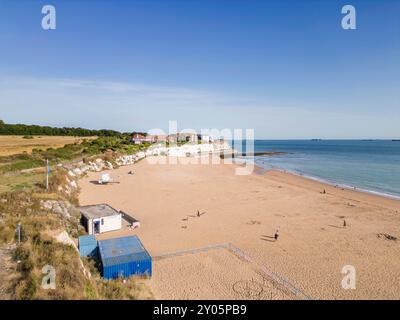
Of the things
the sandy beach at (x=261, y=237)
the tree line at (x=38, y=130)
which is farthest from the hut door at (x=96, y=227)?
the tree line at (x=38, y=130)

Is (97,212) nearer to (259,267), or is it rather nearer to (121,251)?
(121,251)

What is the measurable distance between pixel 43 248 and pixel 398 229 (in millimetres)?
20637

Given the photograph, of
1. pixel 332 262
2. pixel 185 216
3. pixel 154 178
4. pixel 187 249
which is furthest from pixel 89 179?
pixel 332 262

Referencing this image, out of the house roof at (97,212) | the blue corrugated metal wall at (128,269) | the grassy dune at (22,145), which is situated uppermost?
the grassy dune at (22,145)

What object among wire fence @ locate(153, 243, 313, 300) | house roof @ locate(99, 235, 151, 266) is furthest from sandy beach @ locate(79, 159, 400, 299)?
house roof @ locate(99, 235, 151, 266)

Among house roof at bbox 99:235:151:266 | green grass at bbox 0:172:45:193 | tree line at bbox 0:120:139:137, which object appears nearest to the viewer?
house roof at bbox 99:235:151:266

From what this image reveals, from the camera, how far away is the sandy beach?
1056 centimetres

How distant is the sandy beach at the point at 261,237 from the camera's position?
10562 mm

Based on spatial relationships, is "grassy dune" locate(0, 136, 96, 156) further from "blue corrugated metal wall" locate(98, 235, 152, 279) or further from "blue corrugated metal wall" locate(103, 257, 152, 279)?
"blue corrugated metal wall" locate(103, 257, 152, 279)

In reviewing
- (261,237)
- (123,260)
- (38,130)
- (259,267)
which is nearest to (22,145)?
(38,130)

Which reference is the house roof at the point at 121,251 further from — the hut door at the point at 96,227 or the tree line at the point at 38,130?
the tree line at the point at 38,130

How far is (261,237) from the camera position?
15.6 metres

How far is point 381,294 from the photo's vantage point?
10234mm
